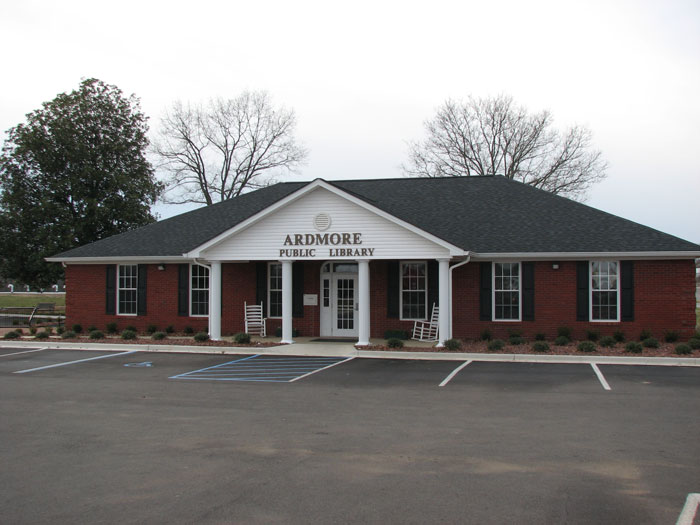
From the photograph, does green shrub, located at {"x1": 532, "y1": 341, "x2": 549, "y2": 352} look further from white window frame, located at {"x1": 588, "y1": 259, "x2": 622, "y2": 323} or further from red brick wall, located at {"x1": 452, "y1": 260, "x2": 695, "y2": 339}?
white window frame, located at {"x1": 588, "y1": 259, "x2": 622, "y2": 323}

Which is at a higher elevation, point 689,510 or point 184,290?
point 184,290

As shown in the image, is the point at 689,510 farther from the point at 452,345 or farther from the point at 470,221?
the point at 470,221

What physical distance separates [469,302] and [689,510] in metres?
14.5

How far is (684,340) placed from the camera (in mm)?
18750

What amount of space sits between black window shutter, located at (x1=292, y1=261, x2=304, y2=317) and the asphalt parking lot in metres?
7.99

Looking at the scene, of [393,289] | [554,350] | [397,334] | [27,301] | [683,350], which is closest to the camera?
[683,350]

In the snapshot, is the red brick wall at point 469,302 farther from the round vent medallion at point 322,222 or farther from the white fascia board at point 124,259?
the round vent medallion at point 322,222

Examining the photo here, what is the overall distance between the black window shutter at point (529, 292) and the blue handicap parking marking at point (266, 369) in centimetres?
638

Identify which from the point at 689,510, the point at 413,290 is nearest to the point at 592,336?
the point at 413,290

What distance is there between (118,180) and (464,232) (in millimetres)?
22335

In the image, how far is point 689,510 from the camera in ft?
18.2

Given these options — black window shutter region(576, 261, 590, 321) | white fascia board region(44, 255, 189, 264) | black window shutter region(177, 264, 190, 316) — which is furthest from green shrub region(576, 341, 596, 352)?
A: black window shutter region(177, 264, 190, 316)

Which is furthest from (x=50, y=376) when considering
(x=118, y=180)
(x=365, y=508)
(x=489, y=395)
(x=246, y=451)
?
(x=118, y=180)

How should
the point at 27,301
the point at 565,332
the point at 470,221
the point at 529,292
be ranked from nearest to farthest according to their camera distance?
the point at 565,332
the point at 529,292
the point at 470,221
the point at 27,301
